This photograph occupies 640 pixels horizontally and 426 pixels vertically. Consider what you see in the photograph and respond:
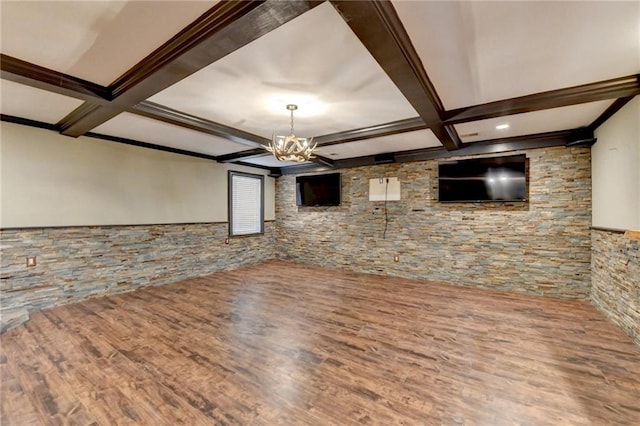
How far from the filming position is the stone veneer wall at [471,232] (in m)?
4.06

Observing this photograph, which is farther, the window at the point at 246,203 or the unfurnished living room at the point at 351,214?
the window at the point at 246,203

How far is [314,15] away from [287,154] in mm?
1801

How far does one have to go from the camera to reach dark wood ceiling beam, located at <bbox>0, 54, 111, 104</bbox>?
2.13 metres


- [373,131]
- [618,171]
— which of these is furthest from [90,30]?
[618,171]

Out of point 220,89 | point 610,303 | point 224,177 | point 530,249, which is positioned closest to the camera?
point 220,89

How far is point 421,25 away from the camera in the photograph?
1769 millimetres

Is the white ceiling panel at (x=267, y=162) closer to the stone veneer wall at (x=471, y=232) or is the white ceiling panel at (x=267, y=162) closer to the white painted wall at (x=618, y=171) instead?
the stone veneer wall at (x=471, y=232)

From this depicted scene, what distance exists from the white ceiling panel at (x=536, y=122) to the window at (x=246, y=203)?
4760 millimetres

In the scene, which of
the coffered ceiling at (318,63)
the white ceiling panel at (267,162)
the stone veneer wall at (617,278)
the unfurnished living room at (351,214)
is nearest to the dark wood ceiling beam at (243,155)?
the unfurnished living room at (351,214)

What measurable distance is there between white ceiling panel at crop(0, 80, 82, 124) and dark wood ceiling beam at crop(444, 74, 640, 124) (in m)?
4.35

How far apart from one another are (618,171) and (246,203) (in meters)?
6.42

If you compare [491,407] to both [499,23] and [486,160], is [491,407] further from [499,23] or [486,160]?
[486,160]

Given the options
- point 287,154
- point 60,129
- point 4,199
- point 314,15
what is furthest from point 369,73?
point 4,199

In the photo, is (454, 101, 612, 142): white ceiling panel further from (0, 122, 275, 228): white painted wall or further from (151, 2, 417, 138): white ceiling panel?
(0, 122, 275, 228): white painted wall
